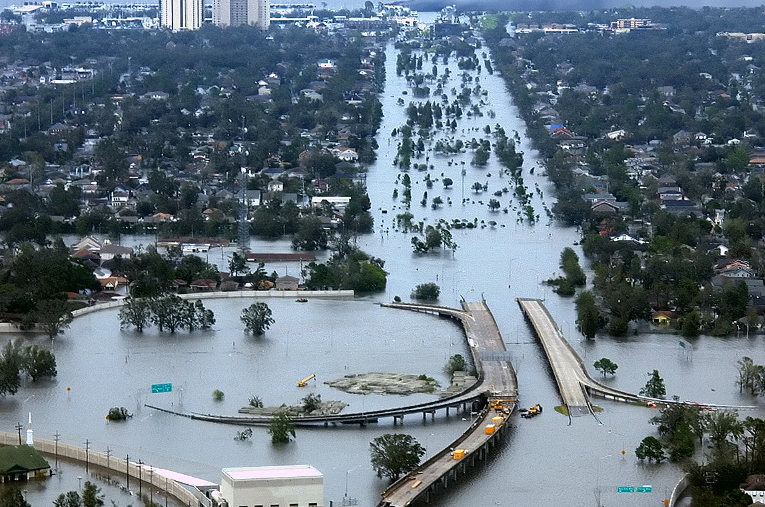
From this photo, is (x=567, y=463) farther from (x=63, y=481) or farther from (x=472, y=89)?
(x=472, y=89)

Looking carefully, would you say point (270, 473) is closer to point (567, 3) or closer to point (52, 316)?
point (52, 316)

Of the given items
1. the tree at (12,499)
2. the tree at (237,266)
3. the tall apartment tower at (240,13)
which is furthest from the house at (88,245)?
the tall apartment tower at (240,13)

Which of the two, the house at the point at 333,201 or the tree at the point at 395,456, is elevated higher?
the house at the point at 333,201

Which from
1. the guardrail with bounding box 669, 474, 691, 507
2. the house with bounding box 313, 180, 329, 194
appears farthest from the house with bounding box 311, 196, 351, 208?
the guardrail with bounding box 669, 474, 691, 507

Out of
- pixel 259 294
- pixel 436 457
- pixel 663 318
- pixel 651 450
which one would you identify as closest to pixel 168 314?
pixel 259 294

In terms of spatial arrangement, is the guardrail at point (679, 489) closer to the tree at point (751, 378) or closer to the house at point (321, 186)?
the tree at point (751, 378)
